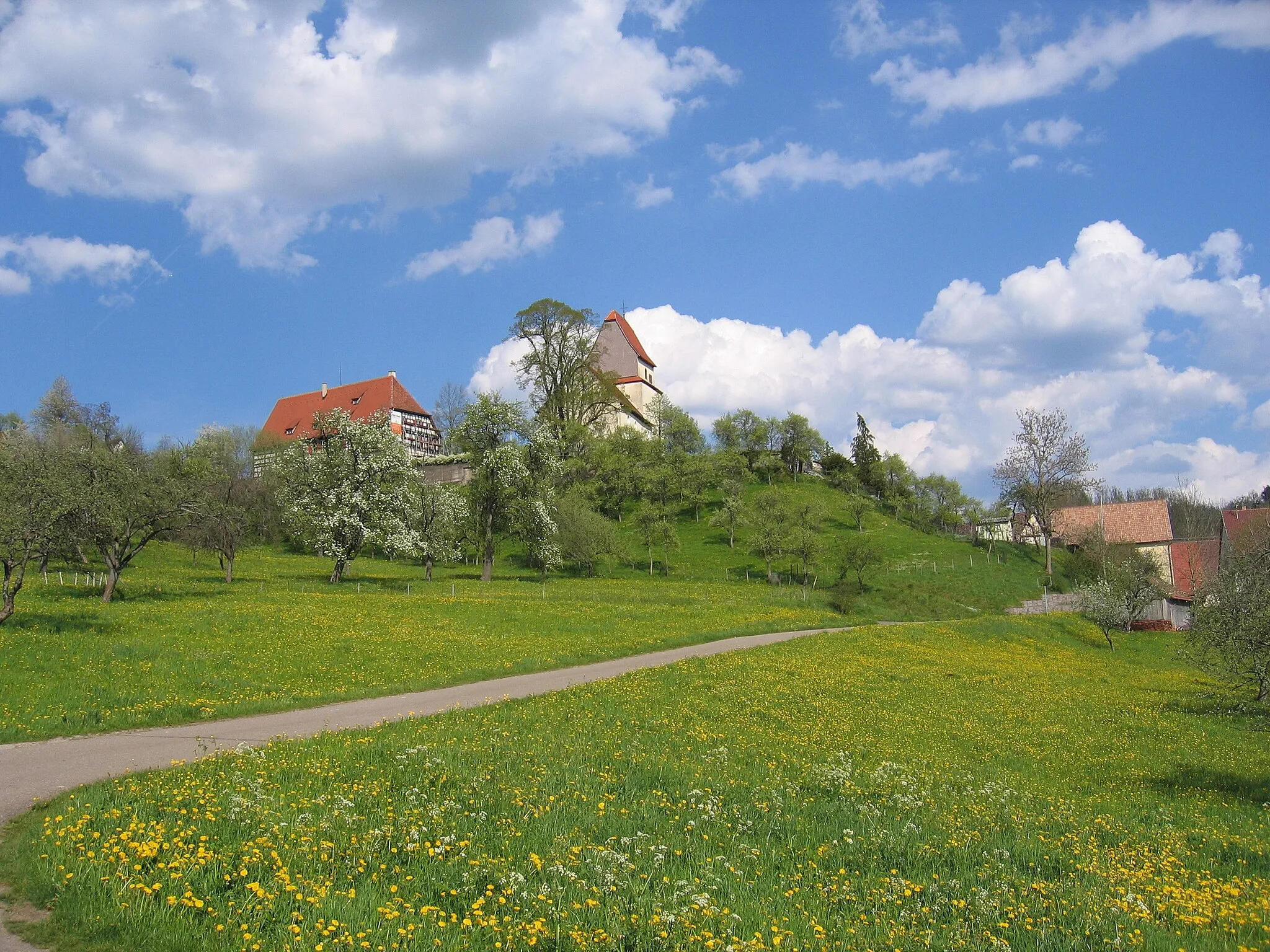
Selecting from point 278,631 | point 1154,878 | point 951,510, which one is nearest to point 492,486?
point 278,631

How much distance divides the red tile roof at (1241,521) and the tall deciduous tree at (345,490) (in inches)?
2514

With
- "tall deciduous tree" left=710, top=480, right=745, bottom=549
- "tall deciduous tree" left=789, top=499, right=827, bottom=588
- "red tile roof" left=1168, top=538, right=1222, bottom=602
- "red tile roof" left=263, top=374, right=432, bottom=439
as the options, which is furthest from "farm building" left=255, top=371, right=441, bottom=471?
"red tile roof" left=1168, top=538, right=1222, bottom=602

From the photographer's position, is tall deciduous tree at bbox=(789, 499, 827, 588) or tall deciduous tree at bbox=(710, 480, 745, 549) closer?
tall deciduous tree at bbox=(789, 499, 827, 588)

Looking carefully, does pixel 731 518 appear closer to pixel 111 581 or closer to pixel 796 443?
pixel 796 443

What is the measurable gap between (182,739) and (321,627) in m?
13.1

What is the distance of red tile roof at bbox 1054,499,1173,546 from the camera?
81812mm

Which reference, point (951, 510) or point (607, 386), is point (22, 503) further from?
point (951, 510)

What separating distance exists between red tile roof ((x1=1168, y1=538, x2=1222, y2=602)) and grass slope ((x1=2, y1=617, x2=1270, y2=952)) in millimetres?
60043

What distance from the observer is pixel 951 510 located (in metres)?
104

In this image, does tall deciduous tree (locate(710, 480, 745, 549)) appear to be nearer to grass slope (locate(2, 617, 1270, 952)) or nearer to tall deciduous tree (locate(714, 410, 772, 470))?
tall deciduous tree (locate(714, 410, 772, 470))

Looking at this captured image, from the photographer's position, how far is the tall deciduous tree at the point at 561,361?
8162 centimetres

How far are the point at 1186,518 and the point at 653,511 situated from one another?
7593 cm

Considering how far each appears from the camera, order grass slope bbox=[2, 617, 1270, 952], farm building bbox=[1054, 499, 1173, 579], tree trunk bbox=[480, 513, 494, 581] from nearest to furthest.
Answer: grass slope bbox=[2, 617, 1270, 952] < tree trunk bbox=[480, 513, 494, 581] < farm building bbox=[1054, 499, 1173, 579]

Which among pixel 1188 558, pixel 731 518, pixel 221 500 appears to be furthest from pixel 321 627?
pixel 1188 558
